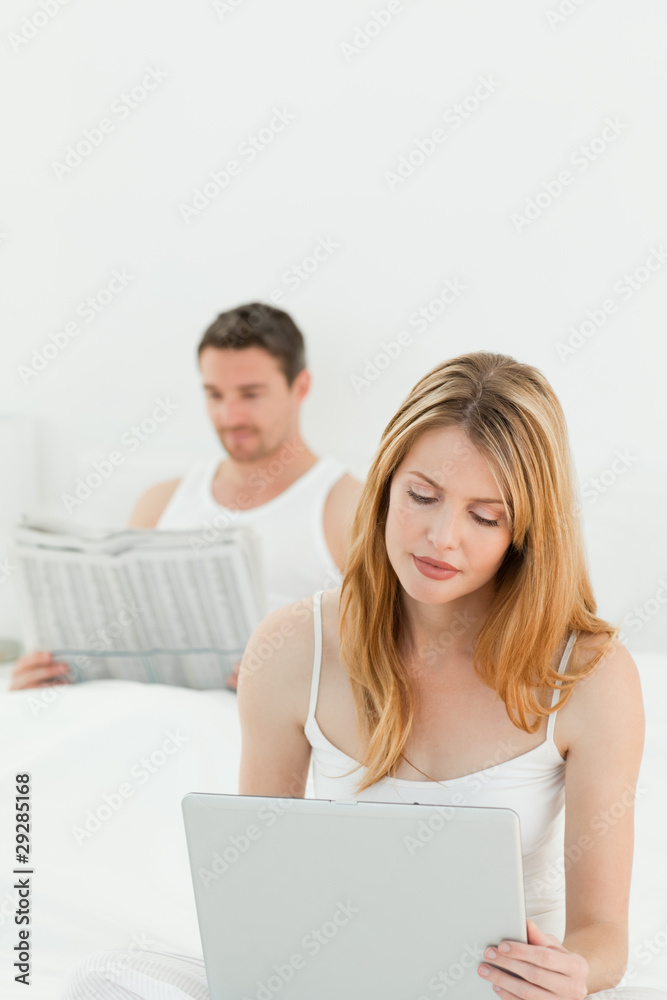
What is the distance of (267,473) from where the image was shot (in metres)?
2.19

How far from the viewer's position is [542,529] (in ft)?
3.10

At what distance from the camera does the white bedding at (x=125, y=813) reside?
1.12m

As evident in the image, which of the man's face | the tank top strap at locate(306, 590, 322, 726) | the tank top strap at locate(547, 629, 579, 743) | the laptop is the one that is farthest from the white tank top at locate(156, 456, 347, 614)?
the laptop

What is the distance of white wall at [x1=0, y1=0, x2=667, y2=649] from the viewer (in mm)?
2012

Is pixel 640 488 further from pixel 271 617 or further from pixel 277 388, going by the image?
pixel 271 617

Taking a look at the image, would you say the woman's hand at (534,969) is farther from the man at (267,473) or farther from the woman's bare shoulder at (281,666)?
the man at (267,473)

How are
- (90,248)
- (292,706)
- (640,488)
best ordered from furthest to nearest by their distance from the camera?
(90,248) → (640,488) → (292,706)

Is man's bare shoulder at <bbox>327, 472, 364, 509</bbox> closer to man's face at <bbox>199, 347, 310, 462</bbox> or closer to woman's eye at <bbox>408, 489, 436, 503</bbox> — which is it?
man's face at <bbox>199, 347, 310, 462</bbox>

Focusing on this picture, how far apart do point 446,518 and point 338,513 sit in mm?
1139

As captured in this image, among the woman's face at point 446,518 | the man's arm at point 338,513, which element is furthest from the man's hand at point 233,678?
the woman's face at point 446,518

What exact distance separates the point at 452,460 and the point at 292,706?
342mm

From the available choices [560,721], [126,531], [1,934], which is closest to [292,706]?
[560,721]

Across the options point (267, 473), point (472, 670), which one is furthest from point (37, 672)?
point (472, 670)

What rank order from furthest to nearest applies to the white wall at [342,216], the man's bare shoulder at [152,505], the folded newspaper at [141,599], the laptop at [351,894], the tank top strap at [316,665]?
1. the man's bare shoulder at [152,505]
2. the white wall at [342,216]
3. the folded newspaper at [141,599]
4. the tank top strap at [316,665]
5. the laptop at [351,894]
